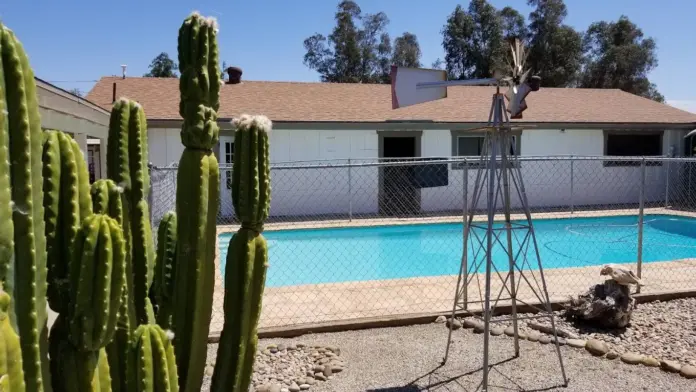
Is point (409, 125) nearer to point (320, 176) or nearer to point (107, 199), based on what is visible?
point (320, 176)

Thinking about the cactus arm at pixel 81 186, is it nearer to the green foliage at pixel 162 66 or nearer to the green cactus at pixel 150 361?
the green cactus at pixel 150 361

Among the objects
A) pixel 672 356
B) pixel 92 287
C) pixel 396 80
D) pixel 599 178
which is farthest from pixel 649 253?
pixel 92 287

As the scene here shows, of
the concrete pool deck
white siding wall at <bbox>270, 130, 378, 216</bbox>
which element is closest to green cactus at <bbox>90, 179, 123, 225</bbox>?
the concrete pool deck

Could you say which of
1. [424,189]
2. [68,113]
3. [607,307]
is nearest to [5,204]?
A: [68,113]

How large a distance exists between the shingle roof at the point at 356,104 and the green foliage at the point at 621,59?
1542 cm

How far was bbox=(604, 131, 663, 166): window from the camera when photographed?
58.6 ft

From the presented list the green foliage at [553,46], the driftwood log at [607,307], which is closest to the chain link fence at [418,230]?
the driftwood log at [607,307]

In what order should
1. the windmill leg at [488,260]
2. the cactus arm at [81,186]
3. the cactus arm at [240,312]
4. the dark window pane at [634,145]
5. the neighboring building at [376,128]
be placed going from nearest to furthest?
the cactus arm at [81,186] < the cactus arm at [240,312] < the windmill leg at [488,260] < the neighboring building at [376,128] < the dark window pane at [634,145]

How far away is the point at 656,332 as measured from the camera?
223 inches

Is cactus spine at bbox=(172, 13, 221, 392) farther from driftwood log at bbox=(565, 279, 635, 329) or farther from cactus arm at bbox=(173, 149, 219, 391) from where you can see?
driftwood log at bbox=(565, 279, 635, 329)

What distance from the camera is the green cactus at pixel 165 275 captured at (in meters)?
3.07

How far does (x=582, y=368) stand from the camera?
4.78 m

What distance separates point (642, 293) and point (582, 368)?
2475mm

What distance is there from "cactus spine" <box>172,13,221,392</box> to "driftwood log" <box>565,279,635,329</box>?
14.0 feet
